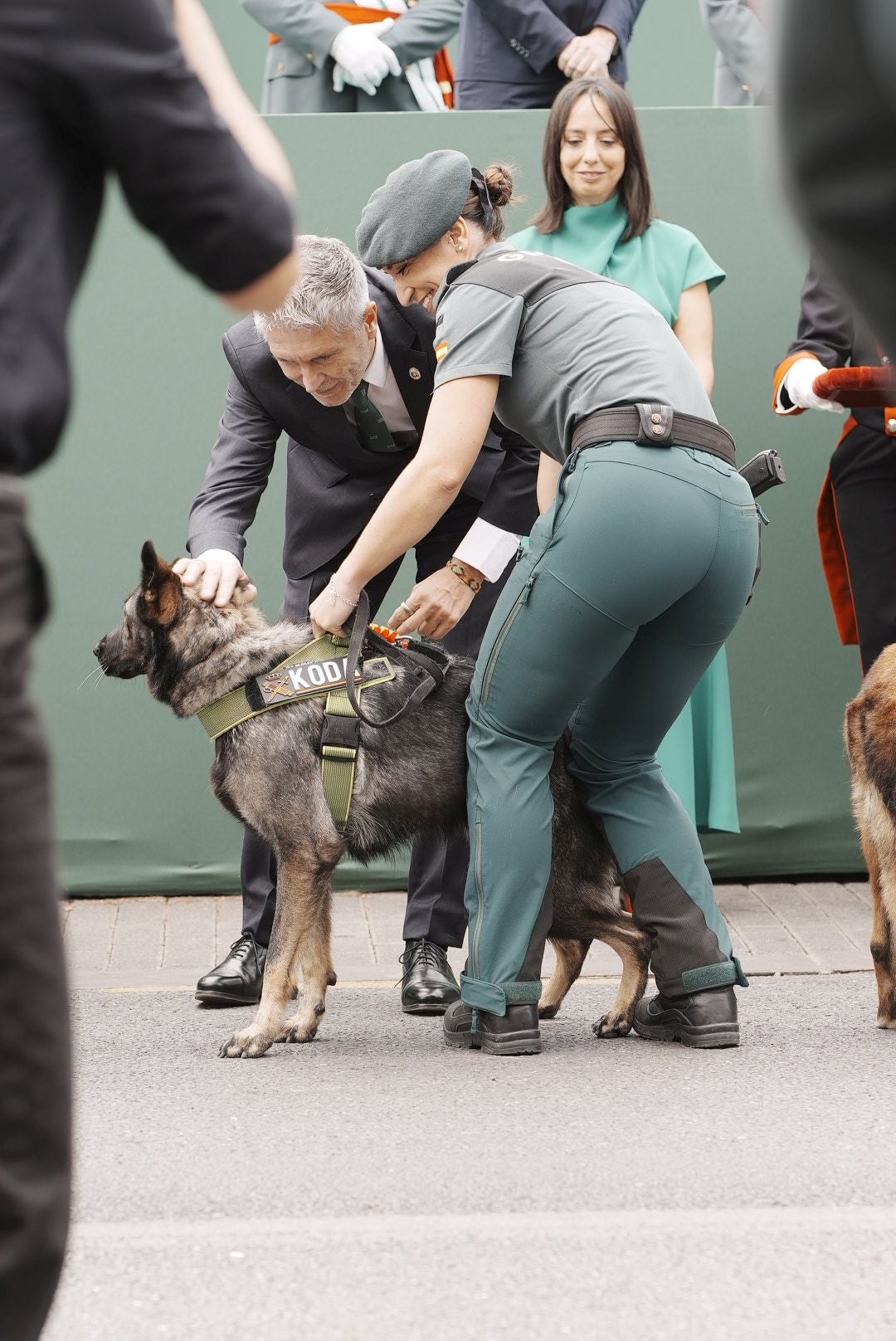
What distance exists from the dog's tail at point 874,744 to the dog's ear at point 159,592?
1720 mm

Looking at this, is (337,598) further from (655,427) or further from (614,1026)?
(614,1026)

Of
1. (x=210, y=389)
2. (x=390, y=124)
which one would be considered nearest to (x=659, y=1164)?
(x=210, y=389)

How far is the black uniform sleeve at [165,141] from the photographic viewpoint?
4.97 feet

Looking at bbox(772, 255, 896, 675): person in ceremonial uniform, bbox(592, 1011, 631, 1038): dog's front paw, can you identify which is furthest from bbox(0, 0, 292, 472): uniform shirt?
bbox(772, 255, 896, 675): person in ceremonial uniform

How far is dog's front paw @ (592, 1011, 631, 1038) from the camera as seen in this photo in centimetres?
426

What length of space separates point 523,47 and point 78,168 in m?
5.23

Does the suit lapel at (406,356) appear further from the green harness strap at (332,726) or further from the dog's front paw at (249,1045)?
the dog's front paw at (249,1045)

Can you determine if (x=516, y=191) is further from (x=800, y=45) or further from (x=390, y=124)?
(x=800, y=45)

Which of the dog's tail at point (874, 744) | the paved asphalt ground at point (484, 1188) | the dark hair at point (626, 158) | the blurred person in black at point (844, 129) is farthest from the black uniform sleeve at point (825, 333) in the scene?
the blurred person in black at point (844, 129)

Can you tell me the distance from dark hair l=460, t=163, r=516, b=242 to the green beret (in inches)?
3.3

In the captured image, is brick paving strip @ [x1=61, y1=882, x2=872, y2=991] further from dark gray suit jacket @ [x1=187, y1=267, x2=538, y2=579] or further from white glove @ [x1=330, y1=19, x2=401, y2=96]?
white glove @ [x1=330, y1=19, x2=401, y2=96]

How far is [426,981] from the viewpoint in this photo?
466cm

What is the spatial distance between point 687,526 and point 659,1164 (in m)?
1.37

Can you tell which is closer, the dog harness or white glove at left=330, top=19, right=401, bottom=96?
the dog harness
